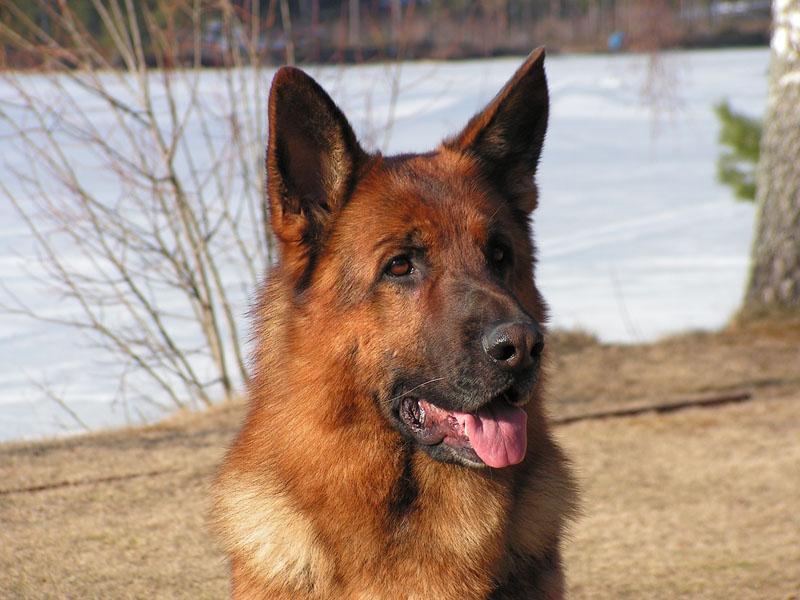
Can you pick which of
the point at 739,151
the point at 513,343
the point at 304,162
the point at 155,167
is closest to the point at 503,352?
the point at 513,343

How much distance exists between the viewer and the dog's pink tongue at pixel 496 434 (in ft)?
8.40

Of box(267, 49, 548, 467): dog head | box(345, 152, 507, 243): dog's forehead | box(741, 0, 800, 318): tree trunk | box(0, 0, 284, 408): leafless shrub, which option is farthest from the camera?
box(741, 0, 800, 318): tree trunk

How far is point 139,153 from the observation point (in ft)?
20.8

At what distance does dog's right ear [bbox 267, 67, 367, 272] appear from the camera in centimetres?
262

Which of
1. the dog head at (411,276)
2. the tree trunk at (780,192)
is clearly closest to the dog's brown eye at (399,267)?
the dog head at (411,276)

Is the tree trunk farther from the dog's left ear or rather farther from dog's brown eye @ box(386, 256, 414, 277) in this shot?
dog's brown eye @ box(386, 256, 414, 277)

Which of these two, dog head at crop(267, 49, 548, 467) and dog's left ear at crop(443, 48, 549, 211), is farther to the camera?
dog's left ear at crop(443, 48, 549, 211)

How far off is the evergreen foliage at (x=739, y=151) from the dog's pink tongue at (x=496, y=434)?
8286mm

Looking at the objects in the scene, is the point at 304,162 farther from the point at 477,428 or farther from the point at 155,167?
the point at 155,167

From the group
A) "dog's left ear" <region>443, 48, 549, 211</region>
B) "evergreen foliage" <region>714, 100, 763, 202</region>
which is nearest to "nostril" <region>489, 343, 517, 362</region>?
"dog's left ear" <region>443, 48, 549, 211</region>

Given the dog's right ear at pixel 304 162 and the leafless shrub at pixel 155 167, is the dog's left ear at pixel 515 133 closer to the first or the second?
the dog's right ear at pixel 304 162

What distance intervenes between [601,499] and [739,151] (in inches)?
262

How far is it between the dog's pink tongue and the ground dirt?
3.68 feet

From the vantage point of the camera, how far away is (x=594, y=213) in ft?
48.3
